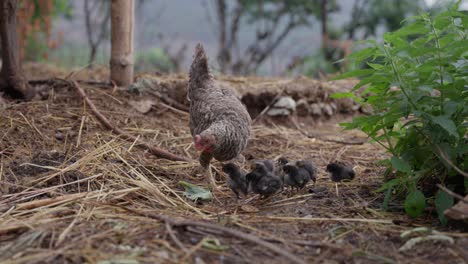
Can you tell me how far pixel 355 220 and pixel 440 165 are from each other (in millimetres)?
783

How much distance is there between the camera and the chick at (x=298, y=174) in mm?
3496

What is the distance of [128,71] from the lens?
5.65 meters

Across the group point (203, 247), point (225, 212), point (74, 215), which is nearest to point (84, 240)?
point (74, 215)

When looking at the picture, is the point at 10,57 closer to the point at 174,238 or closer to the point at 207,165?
the point at 207,165

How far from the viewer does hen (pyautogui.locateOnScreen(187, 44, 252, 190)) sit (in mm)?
3307

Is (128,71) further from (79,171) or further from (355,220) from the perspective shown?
(355,220)

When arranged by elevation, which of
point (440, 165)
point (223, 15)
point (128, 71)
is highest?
point (223, 15)

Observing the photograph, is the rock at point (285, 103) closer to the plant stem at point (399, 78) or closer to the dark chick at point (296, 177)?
the dark chick at point (296, 177)

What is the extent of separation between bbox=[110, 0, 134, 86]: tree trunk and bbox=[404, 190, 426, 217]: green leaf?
4.02 metres

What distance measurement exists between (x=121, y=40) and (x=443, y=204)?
14.1ft

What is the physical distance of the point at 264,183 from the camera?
329 centimetres

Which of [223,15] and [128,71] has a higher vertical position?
[223,15]

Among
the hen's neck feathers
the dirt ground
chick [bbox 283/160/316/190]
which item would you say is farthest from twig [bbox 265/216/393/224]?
the hen's neck feathers

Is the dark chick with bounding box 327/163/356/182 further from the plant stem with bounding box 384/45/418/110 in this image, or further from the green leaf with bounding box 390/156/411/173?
the plant stem with bounding box 384/45/418/110
